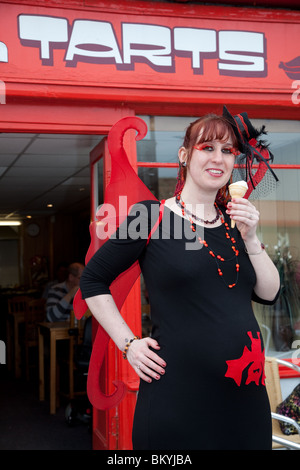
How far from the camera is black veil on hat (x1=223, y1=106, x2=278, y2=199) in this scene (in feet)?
5.29

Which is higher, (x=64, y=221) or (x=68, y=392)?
(x=64, y=221)

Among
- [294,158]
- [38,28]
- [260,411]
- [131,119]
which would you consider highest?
[38,28]

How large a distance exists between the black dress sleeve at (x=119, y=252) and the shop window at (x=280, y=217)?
2.02 meters

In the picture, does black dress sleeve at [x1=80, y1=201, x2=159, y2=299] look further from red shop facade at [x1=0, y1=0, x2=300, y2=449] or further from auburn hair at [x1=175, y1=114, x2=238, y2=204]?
red shop facade at [x1=0, y1=0, x2=300, y2=449]

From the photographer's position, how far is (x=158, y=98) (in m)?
3.36

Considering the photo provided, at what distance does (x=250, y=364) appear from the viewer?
1482mm

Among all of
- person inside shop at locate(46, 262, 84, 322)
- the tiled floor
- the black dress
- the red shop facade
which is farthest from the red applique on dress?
person inside shop at locate(46, 262, 84, 322)

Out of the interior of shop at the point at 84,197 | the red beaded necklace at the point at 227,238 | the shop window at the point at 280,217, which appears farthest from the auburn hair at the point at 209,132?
the shop window at the point at 280,217

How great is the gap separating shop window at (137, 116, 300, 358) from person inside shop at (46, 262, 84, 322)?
2.52m

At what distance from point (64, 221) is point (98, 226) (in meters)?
10.5

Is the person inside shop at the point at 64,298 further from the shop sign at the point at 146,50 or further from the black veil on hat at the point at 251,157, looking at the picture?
the black veil on hat at the point at 251,157

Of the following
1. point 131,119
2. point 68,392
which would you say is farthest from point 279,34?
point 68,392

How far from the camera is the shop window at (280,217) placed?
3.58 m
